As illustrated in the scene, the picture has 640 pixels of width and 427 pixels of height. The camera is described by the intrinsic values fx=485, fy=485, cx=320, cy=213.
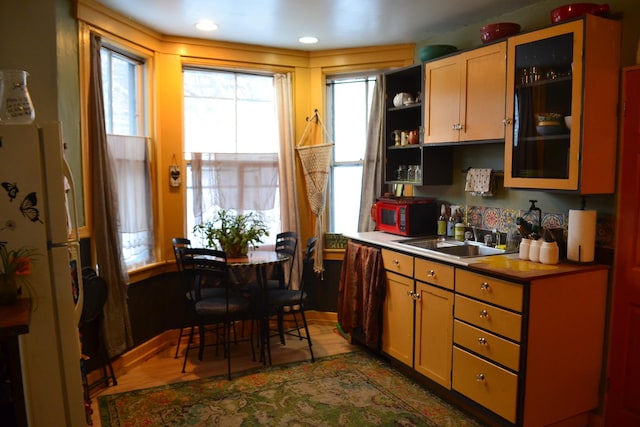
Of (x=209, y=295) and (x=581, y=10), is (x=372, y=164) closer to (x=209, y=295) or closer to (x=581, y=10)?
(x=209, y=295)

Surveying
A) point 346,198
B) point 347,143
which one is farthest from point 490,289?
point 347,143

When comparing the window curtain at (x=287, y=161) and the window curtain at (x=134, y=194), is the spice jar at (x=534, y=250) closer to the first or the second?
the window curtain at (x=287, y=161)

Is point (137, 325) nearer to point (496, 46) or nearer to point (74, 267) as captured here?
point (74, 267)

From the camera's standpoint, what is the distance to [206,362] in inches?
148

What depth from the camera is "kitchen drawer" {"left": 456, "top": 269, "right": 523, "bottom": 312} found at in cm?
249

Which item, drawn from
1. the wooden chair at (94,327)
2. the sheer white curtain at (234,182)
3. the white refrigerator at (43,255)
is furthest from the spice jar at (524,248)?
the wooden chair at (94,327)

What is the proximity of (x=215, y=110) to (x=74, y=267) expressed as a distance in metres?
2.14

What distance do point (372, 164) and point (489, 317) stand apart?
2042mm

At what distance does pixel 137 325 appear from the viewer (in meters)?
3.76

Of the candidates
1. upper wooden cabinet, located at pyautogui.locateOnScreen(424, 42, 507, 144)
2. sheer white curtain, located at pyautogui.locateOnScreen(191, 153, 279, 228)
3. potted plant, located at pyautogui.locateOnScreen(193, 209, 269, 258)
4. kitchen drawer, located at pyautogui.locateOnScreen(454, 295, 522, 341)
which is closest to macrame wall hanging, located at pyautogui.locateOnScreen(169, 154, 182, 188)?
sheer white curtain, located at pyautogui.locateOnScreen(191, 153, 279, 228)

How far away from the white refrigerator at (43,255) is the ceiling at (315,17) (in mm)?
1450

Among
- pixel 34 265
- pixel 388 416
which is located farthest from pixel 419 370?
pixel 34 265

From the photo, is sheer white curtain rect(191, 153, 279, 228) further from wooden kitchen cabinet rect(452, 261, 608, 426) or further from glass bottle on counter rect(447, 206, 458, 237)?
wooden kitchen cabinet rect(452, 261, 608, 426)

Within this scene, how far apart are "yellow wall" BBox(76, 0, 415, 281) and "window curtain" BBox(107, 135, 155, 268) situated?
0.09 meters
